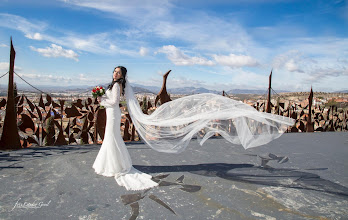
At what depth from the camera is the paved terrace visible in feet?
10.6

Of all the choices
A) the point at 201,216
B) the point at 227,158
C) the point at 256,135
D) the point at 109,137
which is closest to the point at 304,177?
the point at 256,135

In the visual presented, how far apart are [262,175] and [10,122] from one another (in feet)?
19.6

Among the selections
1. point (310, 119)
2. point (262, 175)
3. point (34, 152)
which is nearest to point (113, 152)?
A: point (34, 152)

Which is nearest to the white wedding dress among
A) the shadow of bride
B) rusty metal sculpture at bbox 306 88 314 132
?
the shadow of bride

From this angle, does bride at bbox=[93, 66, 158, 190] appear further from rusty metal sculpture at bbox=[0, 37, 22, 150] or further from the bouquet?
rusty metal sculpture at bbox=[0, 37, 22, 150]

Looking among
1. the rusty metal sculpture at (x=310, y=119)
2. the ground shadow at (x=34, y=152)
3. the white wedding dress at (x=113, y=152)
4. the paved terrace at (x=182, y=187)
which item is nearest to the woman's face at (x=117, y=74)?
the white wedding dress at (x=113, y=152)

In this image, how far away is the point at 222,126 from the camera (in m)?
4.74

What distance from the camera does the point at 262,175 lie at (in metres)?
4.82

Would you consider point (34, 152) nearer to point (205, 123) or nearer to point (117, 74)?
point (117, 74)

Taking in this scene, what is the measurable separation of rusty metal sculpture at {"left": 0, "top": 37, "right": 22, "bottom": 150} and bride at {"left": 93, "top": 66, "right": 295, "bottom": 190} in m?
2.82

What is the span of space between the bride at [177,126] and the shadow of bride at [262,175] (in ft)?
1.96

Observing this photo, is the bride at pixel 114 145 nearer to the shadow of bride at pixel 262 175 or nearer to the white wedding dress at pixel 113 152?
the white wedding dress at pixel 113 152

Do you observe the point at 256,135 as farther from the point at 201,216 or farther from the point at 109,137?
the point at 109,137

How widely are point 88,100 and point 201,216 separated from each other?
558 centimetres
